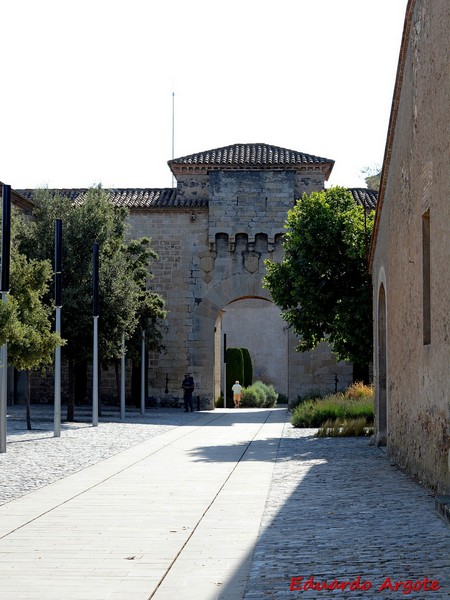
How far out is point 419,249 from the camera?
41.5ft

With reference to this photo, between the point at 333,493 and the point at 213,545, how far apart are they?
3.94 m

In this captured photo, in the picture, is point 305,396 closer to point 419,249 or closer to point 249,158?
point 249,158

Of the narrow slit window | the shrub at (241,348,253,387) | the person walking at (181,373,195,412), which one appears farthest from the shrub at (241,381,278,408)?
the narrow slit window

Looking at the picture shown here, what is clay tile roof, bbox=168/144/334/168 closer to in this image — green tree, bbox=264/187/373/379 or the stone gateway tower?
the stone gateway tower

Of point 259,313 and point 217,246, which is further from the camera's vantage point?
point 259,313

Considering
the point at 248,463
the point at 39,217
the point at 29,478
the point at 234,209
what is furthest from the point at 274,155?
the point at 29,478

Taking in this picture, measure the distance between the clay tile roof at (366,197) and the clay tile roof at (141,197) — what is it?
245 inches

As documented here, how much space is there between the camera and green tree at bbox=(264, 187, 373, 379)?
25531 mm

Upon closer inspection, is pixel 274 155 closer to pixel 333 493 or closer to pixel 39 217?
pixel 39 217

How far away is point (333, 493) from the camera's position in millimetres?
11891

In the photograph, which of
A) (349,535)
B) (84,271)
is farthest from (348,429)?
(349,535)

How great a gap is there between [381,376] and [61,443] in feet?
21.8

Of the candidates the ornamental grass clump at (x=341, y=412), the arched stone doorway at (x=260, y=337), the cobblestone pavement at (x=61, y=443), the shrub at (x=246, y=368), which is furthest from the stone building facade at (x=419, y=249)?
the arched stone doorway at (x=260, y=337)

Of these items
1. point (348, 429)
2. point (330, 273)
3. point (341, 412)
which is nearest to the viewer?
point (348, 429)
